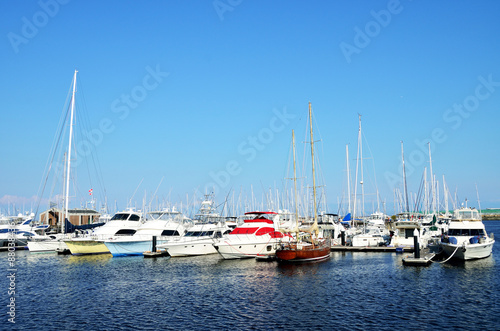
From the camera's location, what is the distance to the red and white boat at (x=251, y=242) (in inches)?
1577

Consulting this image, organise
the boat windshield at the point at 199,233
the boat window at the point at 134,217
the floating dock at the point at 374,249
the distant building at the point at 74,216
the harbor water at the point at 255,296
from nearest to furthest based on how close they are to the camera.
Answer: the harbor water at the point at 255,296, the floating dock at the point at 374,249, the boat windshield at the point at 199,233, the boat window at the point at 134,217, the distant building at the point at 74,216

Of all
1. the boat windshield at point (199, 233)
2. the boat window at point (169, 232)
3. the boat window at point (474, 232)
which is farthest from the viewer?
the boat window at point (169, 232)

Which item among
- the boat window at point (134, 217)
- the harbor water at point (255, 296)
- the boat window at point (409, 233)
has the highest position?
the boat window at point (134, 217)

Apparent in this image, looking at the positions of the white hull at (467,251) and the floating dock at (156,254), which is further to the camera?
the floating dock at (156,254)

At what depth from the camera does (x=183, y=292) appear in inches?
1038

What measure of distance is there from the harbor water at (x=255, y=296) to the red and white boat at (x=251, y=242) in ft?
7.43

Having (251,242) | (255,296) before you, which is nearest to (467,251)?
(251,242)

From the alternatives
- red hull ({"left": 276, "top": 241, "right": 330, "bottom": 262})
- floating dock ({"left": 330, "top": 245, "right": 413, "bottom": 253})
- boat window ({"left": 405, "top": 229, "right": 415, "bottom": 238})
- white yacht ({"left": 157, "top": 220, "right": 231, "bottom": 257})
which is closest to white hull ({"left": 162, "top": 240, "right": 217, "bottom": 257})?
white yacht ({"left": 157, "top": 220, "right": 231, "bottom": 257})

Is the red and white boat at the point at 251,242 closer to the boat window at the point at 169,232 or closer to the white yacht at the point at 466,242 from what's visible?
the boat window at the point at 169,232

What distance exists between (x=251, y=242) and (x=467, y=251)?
19228 mm

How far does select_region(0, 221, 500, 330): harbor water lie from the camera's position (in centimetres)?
1956

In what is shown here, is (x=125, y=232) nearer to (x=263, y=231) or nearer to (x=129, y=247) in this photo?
(x=129, y=247)

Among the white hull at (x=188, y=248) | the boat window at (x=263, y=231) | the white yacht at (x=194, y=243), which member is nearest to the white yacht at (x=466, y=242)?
the boat window at (x=263, y=231)

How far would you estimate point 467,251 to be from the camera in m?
35.2
